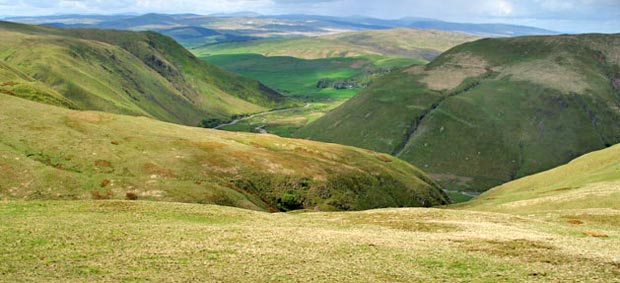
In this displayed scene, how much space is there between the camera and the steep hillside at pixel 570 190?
3829 inches

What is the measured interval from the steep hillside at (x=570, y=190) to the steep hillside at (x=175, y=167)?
31.8 m

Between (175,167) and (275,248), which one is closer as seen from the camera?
(275,248)

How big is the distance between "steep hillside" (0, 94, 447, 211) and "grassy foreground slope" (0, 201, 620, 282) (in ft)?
92.3

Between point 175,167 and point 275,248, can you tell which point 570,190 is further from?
point 175,167

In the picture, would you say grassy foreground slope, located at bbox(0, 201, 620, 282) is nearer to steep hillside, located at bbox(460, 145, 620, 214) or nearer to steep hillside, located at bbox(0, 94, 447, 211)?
steep hillside, located at bbox(0, 94, 447, 211)

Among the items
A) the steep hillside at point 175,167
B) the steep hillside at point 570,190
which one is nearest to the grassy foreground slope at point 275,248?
the steep hillside at point 175,167

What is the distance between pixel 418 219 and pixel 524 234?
1668 centimetres

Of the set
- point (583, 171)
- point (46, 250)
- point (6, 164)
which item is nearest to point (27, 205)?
point (46, 250)

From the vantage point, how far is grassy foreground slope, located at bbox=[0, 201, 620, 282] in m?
43.1

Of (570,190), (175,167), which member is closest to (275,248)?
(175,167)

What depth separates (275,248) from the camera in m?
52.6

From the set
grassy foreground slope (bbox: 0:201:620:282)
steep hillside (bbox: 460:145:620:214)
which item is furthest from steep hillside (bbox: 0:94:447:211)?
steep hillside (bbox: 460:145:620:214)

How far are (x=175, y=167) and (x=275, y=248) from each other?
6890 cm

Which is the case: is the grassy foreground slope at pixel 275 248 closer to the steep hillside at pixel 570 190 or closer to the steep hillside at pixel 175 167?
the steep hillside at pixel 175 167
